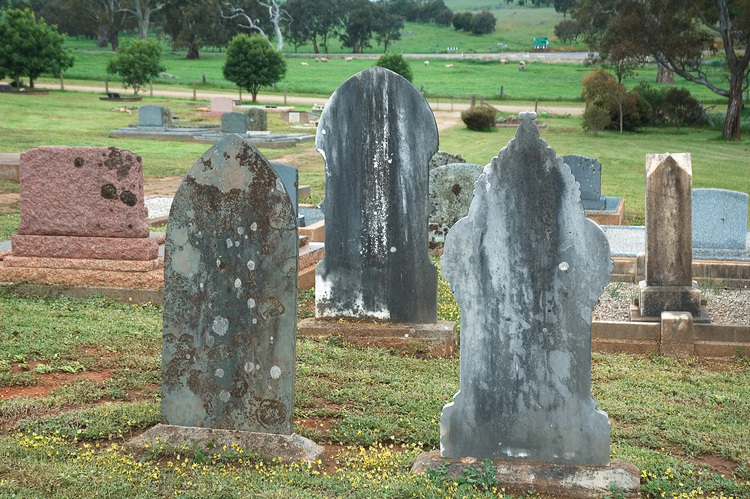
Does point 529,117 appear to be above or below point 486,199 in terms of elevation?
above

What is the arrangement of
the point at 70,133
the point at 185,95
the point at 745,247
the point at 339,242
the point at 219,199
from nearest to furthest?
the point at 219,199
the point at 339,242
the point at 745,247
the point at 70,133
the point at 185,95

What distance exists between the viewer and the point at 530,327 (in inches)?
187

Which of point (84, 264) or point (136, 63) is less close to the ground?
point (136, 63)

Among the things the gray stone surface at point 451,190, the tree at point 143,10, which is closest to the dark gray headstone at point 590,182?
the gray stone surface at point 451,190

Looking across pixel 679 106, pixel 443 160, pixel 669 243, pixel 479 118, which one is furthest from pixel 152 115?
pixel 669 243

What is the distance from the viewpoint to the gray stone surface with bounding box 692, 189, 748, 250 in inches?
471

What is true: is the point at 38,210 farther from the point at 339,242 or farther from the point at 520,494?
the point at 520,494

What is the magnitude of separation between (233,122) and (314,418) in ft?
75.7

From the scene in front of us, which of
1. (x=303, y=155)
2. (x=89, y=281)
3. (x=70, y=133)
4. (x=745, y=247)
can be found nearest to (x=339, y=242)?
(x=89, y=281)

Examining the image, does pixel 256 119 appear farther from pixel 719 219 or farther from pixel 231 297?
pixel 231 297

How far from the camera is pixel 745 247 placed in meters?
12.1

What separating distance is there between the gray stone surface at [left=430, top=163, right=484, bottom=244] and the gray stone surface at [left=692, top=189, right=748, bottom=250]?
9.86ft

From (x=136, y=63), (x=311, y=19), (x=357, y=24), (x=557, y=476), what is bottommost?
(x=557, y=476)

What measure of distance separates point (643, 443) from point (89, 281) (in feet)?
19.3
